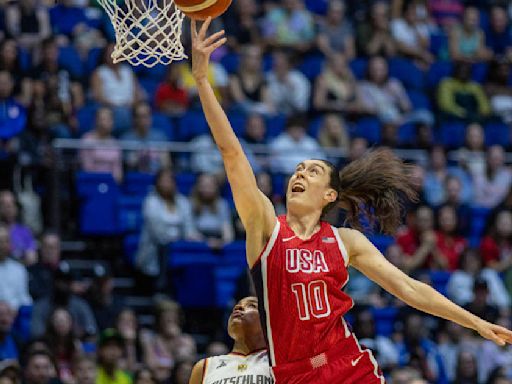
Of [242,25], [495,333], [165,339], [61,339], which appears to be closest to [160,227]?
[165,339]

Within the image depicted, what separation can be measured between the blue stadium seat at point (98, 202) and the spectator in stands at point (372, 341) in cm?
238

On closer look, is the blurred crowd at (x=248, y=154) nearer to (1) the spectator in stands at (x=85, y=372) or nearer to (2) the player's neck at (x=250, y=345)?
(1) the spectator in stands at (x=85, y=372)

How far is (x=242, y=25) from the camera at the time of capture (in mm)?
14547

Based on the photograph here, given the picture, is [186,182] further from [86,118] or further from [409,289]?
[409,289]

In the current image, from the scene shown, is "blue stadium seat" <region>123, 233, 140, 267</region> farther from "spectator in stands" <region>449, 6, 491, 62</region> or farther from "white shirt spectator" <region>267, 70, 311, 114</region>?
"spectator in stands" <region>449, 6, 491, 62</region>

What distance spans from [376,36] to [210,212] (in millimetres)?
4361

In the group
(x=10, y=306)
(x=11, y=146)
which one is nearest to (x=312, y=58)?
A: (x=11, y=146)

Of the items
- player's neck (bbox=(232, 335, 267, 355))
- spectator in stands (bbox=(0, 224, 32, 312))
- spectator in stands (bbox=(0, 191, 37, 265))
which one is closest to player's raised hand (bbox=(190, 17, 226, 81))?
player's neck (bbox=(232, 335, 267, 355))

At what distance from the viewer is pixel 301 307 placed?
588 centimetres

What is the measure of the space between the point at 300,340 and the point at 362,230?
0.92m

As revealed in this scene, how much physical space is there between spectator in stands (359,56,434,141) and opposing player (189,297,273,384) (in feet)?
26.2

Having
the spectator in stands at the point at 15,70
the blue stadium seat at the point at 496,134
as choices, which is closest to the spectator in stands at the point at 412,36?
the blue stadium seat at the point at 496,134

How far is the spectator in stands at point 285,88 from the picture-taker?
45.8 feet

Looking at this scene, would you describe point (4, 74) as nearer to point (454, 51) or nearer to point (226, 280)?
point (226, 280)
